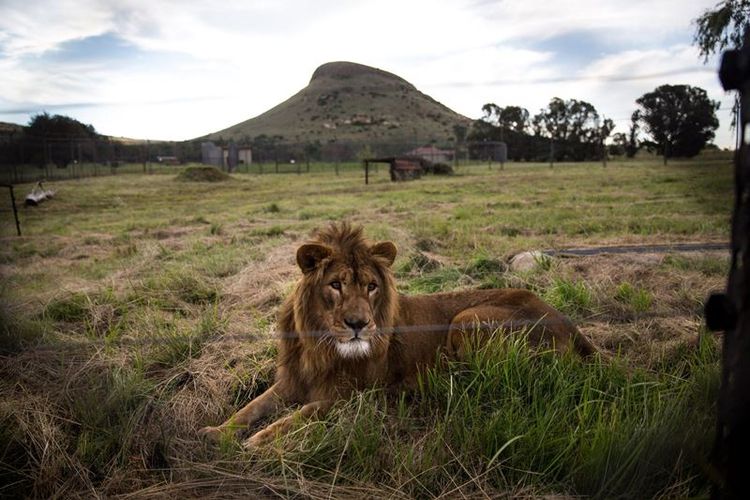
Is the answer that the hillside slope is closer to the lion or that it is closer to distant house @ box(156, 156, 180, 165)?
distant house @ box(156, 156, 180, 165)

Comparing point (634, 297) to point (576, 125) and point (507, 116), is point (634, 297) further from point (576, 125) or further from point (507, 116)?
point (507, 116)

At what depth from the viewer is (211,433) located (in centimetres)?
351

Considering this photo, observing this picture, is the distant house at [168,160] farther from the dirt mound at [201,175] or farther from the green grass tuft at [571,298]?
the green grass tuft at [571,298]

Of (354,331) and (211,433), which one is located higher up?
(354,331)

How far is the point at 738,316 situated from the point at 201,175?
38091 millimetres

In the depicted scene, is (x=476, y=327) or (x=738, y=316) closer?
(x=738, y=316)

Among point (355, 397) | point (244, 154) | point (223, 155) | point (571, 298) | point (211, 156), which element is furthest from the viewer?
point (244, 154)

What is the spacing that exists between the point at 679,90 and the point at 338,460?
8.67 m

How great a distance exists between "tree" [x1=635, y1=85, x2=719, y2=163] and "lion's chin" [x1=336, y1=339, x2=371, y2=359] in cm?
640

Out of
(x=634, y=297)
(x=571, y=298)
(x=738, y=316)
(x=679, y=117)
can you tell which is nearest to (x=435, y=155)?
(x=679, y=117)

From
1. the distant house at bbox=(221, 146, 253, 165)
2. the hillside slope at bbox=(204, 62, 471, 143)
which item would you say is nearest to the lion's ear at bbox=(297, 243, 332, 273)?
the distant house at bbox=(221, 146, 253, 165)

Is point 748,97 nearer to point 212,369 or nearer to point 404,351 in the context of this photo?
point 404,351

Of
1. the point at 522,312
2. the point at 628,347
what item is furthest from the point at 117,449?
the point at 628,347

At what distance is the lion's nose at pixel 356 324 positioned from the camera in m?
3.54
